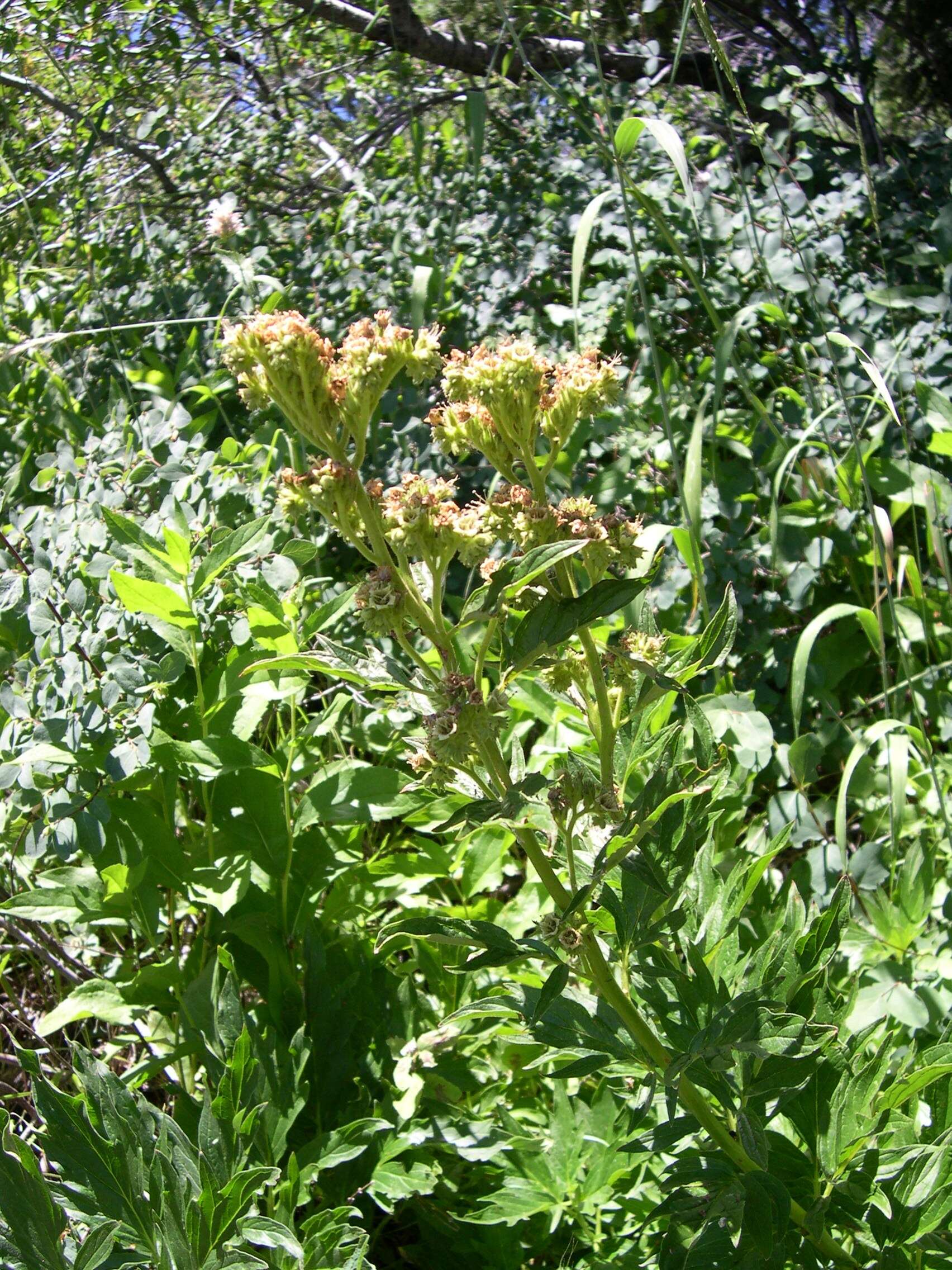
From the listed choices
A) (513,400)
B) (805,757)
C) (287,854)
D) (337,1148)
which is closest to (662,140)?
(513,400)

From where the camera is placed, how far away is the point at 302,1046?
4.49ft

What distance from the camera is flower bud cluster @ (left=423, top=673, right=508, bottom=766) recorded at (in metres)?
0.98

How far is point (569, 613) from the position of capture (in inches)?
38.3

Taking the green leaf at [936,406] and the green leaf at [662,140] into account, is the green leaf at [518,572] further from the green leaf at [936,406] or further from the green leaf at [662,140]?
the green leaf at [936,406]

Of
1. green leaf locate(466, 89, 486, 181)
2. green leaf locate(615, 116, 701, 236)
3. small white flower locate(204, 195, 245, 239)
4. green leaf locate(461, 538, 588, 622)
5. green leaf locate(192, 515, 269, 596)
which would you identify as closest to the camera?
green leaf locate(461, 538, 588, 622)

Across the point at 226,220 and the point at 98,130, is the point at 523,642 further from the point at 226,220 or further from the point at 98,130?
the point at 98,130

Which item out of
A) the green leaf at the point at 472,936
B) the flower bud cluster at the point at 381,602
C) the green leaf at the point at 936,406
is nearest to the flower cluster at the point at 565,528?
the flower bud cluster at the point at 381,602

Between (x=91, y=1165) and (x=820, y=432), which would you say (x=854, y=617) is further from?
(x=91, y=1165)

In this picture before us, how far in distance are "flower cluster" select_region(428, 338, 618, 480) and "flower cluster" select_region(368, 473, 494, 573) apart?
8 cm

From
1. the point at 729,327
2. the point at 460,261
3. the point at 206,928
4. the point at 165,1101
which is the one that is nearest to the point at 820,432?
the point at 729,327

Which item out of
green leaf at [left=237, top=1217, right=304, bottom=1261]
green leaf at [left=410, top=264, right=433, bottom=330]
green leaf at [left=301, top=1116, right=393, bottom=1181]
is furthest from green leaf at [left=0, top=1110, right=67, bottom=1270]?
green leaf at [left=410, top=264, right=433, bottom=330]

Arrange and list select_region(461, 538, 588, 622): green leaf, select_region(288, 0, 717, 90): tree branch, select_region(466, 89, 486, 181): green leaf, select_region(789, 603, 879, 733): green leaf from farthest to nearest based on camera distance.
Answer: select_region(288, 0, 717, 90): tree branch → select_region(466, 89, 486, 181): green leaf → select_region(789, 603, 879, 733): green leaf → select_region(461, 538, 588, 622): green leaf

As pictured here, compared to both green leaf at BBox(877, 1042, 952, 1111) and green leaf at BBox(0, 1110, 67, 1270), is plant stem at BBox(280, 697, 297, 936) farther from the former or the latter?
green leaf at BBox(877, 1042, 952, 1111)

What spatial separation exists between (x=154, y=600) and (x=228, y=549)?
0.13 metres
